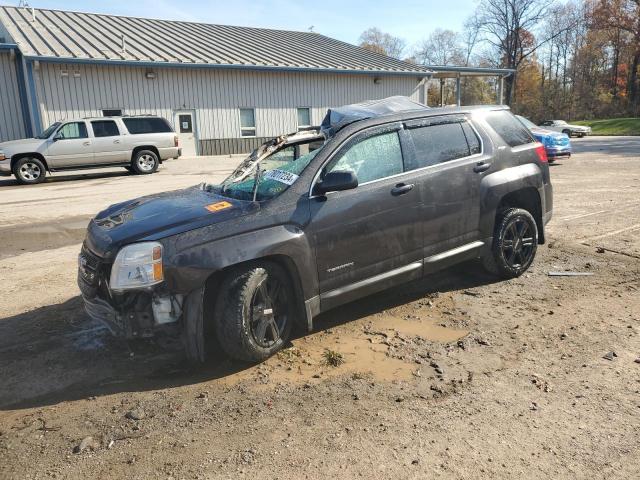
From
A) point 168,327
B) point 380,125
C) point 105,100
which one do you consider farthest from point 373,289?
point 105,100

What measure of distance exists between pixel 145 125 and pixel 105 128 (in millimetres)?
1307

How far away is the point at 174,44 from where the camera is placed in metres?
26.0

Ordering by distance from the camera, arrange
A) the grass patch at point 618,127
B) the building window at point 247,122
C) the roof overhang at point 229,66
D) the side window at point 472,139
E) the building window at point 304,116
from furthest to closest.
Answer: the grass patch at point 618,127
the building window at point 304,116
the building window at point 247,122
the roof overhang at point 229,66
the side window at point 472,139

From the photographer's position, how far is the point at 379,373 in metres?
3.82

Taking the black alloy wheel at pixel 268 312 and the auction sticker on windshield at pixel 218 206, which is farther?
the auction sticker on windshield at pixel 218 206

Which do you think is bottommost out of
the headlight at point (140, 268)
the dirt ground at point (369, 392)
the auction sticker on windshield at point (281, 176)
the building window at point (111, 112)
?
the dirt ground at point (369, 392)

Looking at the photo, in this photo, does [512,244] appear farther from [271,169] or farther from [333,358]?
[271,169]

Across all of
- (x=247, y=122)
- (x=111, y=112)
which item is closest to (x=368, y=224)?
(x=111, y=112)

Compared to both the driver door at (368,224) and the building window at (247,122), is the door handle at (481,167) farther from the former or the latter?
the building window at (247,122)

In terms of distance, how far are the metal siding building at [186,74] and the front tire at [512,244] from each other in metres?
20.4

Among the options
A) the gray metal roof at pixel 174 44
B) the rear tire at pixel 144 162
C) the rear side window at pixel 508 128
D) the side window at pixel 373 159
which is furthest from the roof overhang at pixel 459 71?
the side window at pixel 373 159

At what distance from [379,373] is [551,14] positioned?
249 ft

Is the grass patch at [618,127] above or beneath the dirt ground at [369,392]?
above

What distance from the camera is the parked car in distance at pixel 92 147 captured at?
51.6 feet
